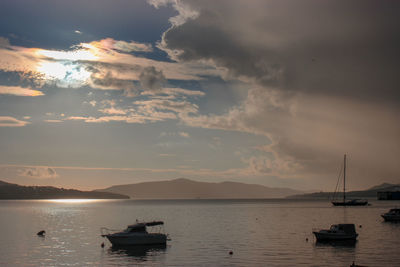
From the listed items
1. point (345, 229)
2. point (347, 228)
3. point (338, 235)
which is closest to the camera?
point (338, 235)

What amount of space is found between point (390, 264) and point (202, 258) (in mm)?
25423

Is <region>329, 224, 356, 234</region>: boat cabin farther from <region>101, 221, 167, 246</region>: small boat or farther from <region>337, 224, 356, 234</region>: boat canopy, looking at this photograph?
<region>101, 221, 167, 246</region>: small boat

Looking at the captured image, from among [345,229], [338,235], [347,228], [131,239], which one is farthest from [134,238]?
[347,228]

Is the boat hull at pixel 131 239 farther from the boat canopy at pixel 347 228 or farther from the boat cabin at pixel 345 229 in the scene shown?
the boat canopy at pixel 347 228

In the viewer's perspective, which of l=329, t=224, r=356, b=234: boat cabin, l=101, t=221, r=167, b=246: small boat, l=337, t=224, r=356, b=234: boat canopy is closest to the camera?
l=101, t=221, r=167, b=246: small boat

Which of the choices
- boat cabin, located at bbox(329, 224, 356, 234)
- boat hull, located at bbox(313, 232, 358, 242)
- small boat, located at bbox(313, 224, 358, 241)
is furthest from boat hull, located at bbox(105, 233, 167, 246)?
boat cabin, located at bbox(329, 224, 356, 234)

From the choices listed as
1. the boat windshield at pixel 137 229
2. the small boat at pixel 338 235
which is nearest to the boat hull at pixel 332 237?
the small boat at pixel 338 235

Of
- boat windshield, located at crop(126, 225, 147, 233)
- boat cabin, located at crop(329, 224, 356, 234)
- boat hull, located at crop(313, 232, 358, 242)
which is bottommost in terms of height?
boat hull, located at crop(313, 232, 358, 242)

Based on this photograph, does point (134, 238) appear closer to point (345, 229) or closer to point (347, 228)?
point (345, 229)

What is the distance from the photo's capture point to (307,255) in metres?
65.1

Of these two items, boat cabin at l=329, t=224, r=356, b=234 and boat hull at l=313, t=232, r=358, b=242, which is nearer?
boat hull at l=313, t=232, r=358, b=242

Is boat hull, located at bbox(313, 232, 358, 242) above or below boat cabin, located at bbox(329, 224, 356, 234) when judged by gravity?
below

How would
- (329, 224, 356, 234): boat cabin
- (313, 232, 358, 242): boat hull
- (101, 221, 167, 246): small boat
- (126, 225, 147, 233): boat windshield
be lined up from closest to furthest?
(101, 221, 167, 246): small boat, (126, 225, 147, 233): boat windshield, (313, 232, 358, 242): boat hull, (329, 224, 356, 234): boat cabin

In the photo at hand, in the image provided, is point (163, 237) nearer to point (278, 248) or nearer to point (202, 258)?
point (202, 258)
